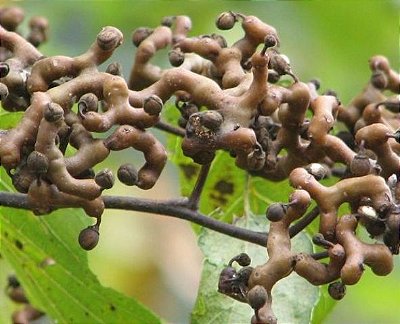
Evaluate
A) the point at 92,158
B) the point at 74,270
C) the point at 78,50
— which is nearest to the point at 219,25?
the point at 92,158

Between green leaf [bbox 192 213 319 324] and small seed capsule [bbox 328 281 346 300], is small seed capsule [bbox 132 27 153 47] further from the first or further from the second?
small seed capsule [bbox 328 281 346 300]

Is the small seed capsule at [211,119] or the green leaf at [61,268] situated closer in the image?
the small seed capsule at [211,119]

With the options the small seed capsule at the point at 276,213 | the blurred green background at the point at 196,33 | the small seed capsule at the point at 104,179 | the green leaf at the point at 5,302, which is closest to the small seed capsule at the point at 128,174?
the small seed capsule at the point at 104,179

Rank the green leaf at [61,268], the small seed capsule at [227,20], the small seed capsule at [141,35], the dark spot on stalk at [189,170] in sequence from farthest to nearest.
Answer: the dark spot on stalk at [189,170] < the green leaf at [61,268] < the small seed capsule at [141,35] < the small seed capsule at [227,20]

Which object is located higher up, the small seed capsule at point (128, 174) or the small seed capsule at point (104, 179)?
the small seed capsule at point (104, 179)

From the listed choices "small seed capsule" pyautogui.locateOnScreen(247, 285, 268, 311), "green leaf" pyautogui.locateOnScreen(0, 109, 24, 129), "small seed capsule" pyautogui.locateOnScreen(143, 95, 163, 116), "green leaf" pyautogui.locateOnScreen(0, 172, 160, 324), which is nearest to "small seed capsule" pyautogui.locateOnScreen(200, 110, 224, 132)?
"small seed capsule" pyautogui.locateOnScreen(143, 95, 163, 116)

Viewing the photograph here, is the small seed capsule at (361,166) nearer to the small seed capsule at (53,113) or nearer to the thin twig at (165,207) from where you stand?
the thin twig at (165,207)

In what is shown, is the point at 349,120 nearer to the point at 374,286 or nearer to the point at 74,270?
the point at 74,270

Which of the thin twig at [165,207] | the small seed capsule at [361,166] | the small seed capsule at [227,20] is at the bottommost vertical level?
the thin twig at [165,207]

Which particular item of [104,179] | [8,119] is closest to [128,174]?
[104,179]
